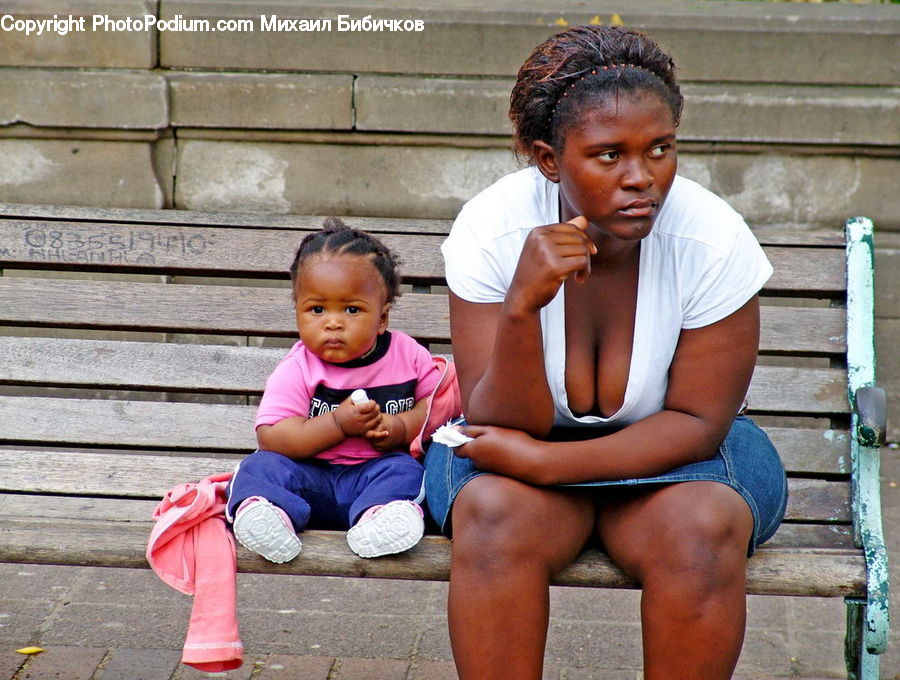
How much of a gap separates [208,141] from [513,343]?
2282mm

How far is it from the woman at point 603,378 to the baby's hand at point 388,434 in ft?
0.50

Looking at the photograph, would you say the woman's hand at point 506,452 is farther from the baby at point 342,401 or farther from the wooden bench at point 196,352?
the wooden bench at point 196,352

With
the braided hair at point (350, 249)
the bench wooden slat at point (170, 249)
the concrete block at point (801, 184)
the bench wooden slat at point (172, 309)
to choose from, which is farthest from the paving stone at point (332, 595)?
the concrete block at point (801, 184)

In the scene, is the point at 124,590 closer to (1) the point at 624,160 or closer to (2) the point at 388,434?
(2) the point at 388,434

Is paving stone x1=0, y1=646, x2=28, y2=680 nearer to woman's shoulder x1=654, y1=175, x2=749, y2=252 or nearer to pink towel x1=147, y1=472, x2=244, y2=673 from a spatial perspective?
pink towel x1=147, y1=472, x2=244, y2=673

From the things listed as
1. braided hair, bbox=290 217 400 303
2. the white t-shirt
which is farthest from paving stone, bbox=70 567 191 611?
the white t-shirt

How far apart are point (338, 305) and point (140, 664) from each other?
1105 millimetres

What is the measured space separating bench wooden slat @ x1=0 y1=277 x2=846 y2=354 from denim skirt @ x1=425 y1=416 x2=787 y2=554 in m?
0.80

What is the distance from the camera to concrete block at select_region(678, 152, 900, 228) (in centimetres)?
415

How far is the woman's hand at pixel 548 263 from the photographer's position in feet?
7.16

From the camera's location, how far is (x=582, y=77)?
2.23 metres

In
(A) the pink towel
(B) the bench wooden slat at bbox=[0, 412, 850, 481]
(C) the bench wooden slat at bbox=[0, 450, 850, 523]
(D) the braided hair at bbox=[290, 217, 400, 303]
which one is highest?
(D) the braided hair at bbox=[290, 217, 400, 303]

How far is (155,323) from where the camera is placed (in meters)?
3.25

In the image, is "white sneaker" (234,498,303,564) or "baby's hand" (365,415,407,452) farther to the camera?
"baby's hand" (365,415,407,452)
